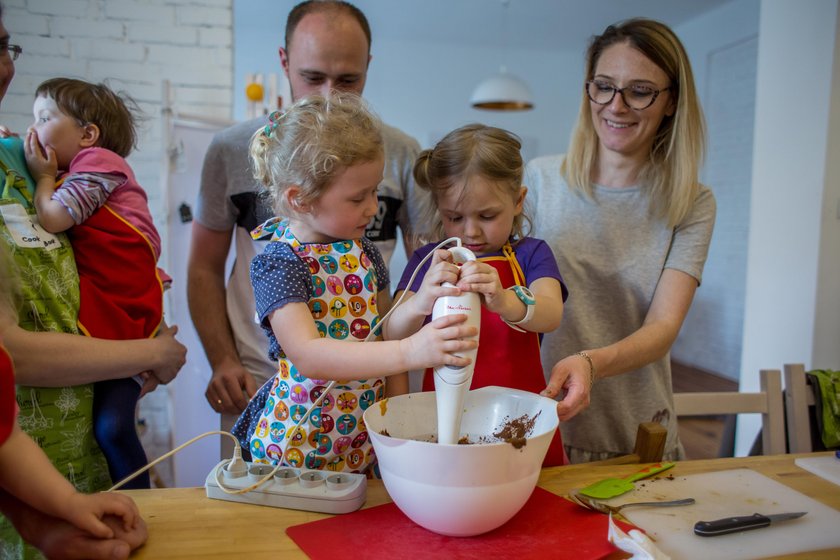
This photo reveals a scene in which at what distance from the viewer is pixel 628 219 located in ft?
5.06

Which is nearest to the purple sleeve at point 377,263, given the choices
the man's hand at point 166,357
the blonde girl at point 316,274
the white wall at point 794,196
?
the blonde girl at point 316,274

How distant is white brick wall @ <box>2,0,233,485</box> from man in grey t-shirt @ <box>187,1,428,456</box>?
68.4 inches

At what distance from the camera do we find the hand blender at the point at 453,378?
2.86ft

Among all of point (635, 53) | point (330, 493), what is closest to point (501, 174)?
point (635, 53)

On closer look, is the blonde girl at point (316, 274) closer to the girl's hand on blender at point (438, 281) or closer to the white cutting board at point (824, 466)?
the girl's hand on blender at point (438, 281)

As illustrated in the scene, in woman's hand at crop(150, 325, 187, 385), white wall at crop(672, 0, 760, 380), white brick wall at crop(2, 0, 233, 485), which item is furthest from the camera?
white wall at crop(672, 0, 760, 380)

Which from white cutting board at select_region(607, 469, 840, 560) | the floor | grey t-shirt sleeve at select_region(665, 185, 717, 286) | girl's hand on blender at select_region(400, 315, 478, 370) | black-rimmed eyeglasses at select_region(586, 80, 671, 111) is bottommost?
the floor

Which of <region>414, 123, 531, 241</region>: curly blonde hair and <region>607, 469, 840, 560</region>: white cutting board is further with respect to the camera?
<region>414, 123, 531, 241</region>: curly blonde hair

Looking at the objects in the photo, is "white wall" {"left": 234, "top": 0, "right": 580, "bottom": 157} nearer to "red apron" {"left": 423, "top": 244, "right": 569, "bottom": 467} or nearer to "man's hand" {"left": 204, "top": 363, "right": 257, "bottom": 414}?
"man's hand" {"left": 204, "top": 363, "right": 257, "bottom": 414}

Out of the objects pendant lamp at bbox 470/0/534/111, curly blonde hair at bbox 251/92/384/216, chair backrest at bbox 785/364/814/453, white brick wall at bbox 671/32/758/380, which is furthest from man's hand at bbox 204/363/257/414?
white brick wall at bbox 671/32/758/380

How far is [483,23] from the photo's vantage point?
21.2 ft

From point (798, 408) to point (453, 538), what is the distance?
1.09 metres

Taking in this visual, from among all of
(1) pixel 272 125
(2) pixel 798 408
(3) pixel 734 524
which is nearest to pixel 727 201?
(2) pixel 798 408

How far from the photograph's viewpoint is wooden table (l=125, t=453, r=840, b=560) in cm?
85
